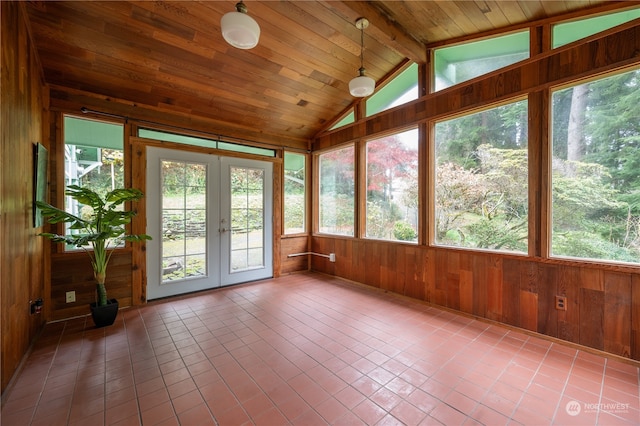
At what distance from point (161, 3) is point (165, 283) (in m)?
3.22

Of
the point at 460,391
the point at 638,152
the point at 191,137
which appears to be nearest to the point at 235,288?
the point at 191,137

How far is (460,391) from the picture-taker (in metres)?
1.88

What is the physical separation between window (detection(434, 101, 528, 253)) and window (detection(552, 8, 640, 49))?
23.8 inches

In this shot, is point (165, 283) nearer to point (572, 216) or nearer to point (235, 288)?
point (235, 288)

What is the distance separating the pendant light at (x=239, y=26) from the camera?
204cm

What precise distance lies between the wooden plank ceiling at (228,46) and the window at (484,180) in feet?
3.31

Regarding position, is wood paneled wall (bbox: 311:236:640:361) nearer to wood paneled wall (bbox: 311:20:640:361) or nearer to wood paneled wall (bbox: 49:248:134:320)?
wood paneled wall (bbox: 311:20:640:361)

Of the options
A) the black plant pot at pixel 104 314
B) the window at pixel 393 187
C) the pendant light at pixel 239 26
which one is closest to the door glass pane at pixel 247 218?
the black plant pot at pixel 104 314

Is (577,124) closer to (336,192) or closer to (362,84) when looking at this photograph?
(362,84)

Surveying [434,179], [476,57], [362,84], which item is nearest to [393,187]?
[434,179]

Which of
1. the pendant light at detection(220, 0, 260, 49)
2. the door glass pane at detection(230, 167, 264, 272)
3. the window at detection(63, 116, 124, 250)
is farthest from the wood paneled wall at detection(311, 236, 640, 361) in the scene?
the window at detection(63, 116, 124, 250)

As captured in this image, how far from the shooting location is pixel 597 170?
2414 mm

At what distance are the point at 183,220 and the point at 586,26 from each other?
4.87m

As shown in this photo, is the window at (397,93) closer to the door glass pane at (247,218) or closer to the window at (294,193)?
the window at (294,193)
